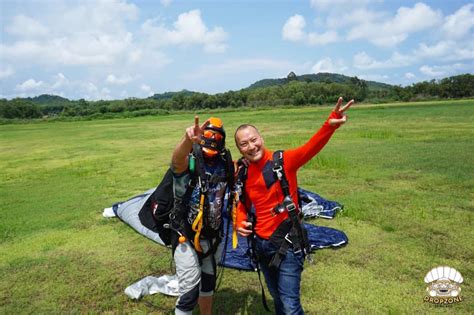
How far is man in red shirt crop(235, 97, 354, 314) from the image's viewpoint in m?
3.45

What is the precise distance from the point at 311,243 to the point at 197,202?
3615 mm

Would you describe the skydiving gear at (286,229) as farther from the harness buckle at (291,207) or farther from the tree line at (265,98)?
the tree line at (265,98)

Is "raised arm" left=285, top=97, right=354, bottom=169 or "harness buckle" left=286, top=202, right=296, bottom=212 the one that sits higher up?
"raised arm" left=285, top=97, right=354, bottom=169

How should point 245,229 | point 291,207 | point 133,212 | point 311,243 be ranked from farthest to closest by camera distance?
point 133,212, point 311,243, point 245,229, point 291,207

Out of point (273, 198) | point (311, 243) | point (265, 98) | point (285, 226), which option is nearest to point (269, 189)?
point (273, 198)

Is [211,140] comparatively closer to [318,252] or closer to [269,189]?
[269,189]

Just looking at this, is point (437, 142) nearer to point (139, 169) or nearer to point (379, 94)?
point (139, 169)

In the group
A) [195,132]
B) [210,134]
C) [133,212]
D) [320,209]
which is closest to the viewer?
[195,132]

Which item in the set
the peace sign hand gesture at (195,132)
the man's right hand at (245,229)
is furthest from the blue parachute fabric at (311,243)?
the peace sign hand gesture at (195,132)

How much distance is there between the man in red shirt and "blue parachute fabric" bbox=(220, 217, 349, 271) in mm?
2165

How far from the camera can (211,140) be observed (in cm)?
358

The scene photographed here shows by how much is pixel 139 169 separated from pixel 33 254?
8.57 metres

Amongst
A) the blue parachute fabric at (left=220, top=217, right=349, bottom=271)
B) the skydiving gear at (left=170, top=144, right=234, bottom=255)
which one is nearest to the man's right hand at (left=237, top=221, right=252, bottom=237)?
the skydiving gear at (left=170, top=144, right=234, bottom=255)

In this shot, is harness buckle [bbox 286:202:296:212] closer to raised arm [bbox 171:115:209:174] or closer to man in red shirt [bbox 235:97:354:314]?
man in red shirt [bbox 235:97:354:314]
